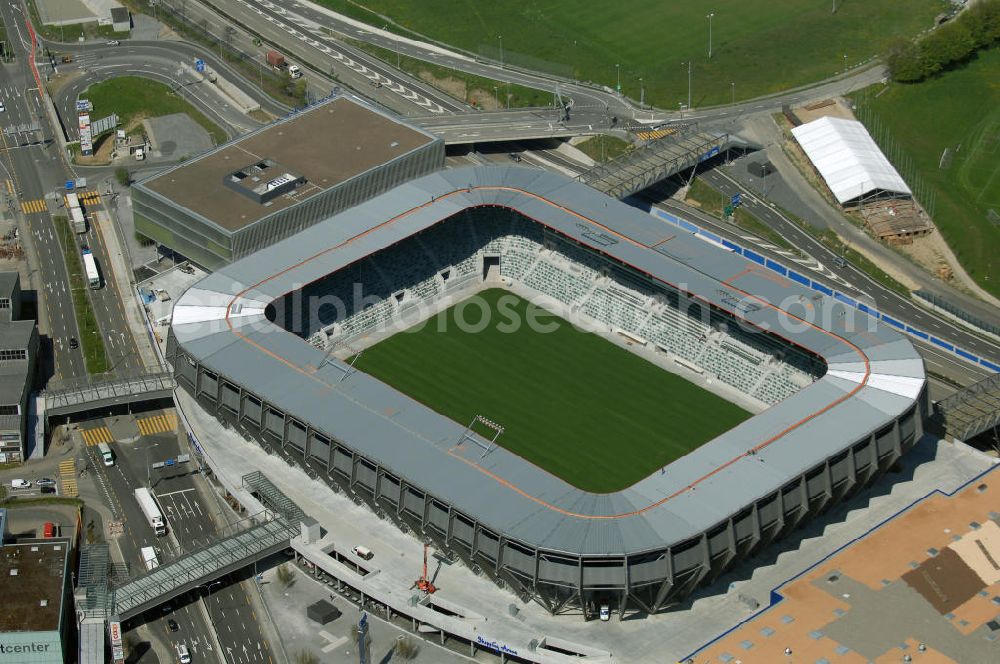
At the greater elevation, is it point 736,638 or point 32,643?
point 736,638

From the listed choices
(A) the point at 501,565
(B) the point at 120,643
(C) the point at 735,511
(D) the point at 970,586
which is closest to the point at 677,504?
(C) the point at 735,511

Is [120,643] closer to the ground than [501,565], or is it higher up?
closer to the ground

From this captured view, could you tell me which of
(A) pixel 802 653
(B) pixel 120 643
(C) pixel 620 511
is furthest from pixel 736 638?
(B) pixel 120 643

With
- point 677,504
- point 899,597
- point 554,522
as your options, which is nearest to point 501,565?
point 554,522

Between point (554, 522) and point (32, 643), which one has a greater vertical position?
point (554, 522)

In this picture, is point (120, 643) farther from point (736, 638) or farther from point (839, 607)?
point (839, 607)

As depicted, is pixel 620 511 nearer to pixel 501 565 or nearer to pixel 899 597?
pixel 501 565

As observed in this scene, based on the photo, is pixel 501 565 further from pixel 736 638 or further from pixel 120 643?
pixel 120 643
